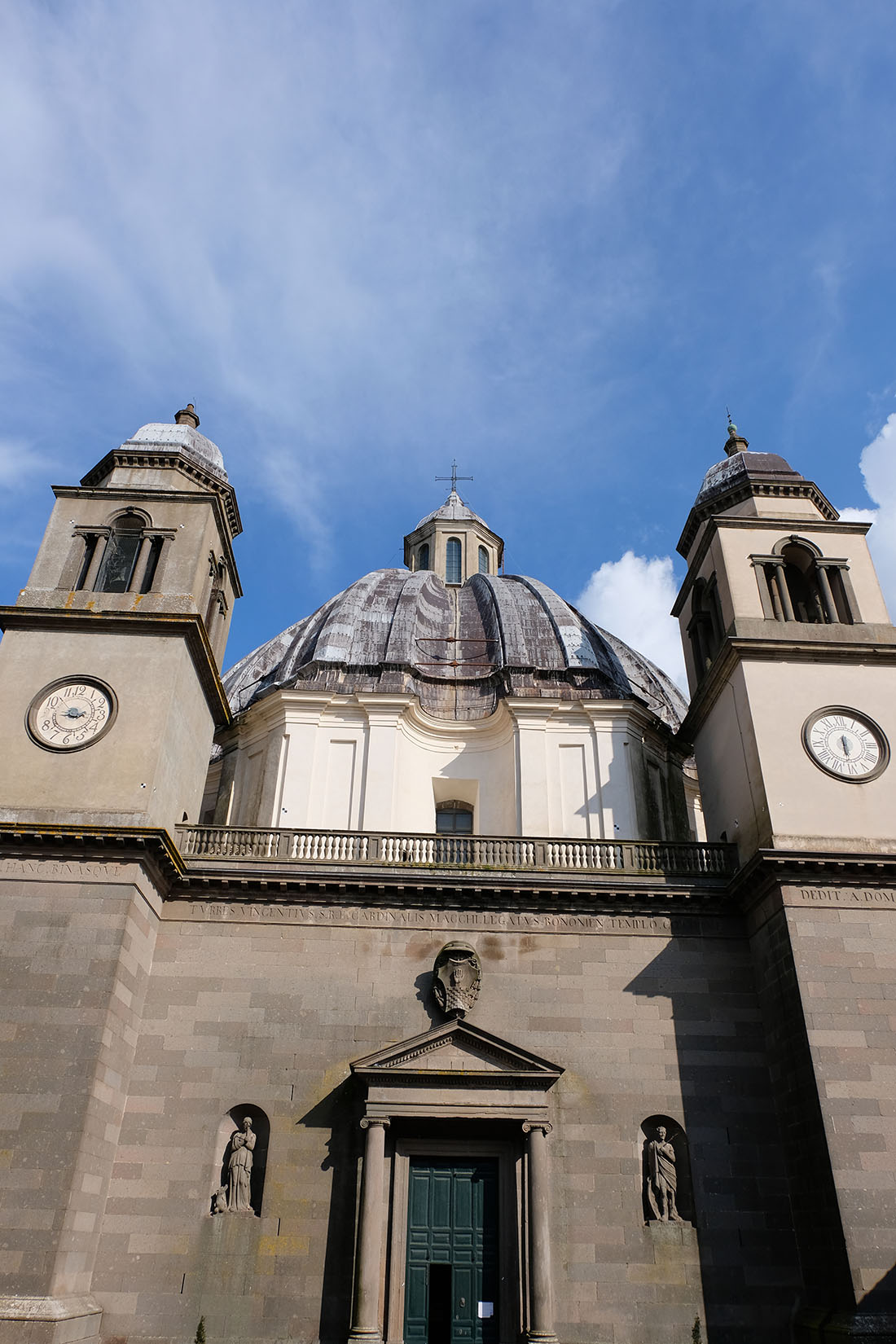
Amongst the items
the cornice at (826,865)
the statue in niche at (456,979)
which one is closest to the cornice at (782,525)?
the cornice at (826,865)

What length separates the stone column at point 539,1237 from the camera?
15336 mm

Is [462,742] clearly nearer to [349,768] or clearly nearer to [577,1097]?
[349,768]

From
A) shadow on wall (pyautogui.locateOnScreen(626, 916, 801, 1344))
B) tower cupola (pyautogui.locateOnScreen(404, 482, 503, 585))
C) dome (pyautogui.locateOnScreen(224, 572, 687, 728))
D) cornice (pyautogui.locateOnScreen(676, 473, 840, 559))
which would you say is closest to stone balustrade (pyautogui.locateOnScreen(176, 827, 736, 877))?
shadow on wall (pyautogui.locateOnScreen(626, 916, 801, 1344))

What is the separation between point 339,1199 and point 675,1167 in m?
6.04

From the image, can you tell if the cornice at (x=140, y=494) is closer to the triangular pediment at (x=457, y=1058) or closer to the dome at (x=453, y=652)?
the dome at (x=453, y=652)

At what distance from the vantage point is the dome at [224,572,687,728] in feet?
91.3

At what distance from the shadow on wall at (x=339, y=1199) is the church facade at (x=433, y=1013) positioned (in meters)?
0.06

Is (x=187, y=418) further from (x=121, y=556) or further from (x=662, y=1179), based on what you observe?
(x=662, y=1179)

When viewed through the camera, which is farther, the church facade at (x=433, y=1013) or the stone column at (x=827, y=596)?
the stone column at (x=827, y=596)

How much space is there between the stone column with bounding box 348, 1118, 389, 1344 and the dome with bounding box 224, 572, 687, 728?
12971 mm


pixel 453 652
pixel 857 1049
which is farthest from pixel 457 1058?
pixel 453 652

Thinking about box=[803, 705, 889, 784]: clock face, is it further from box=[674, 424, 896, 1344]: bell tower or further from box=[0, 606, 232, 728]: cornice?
box=[0, 606, 232, 728]: cornice

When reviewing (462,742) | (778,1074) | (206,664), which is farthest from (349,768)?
(778,1074)

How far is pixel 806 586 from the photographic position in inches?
917
